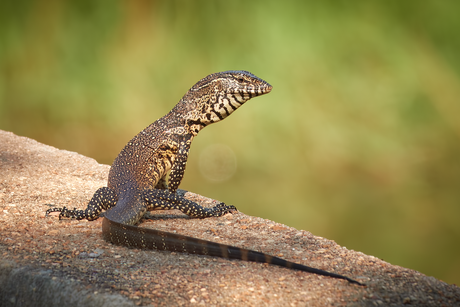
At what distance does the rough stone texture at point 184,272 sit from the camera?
297 centimetres

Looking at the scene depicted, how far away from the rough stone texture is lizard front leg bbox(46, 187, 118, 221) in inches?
3.3

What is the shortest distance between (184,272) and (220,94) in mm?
2366

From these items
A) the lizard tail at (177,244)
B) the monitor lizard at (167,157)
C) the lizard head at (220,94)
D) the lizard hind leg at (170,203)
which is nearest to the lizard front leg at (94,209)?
the monitor lizard at (167,157)

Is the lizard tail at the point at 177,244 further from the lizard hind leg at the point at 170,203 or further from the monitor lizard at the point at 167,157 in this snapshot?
the lizard hind leg at the point at 170,203

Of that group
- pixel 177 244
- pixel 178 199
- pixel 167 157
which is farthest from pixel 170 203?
pixel 177 244

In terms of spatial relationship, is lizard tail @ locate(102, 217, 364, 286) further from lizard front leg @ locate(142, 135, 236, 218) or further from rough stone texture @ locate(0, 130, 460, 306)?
lizard front leg @ locate(142, 135, 236, 218)

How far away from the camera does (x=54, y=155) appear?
6.86 meters

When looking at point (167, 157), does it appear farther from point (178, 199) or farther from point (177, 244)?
point (177, 244)

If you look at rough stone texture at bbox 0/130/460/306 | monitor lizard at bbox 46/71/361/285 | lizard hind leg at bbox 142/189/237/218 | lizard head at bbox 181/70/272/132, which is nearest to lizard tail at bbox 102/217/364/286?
rough stone texture at bbox 0/130/460/306

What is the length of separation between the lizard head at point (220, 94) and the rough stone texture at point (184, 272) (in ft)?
4.01

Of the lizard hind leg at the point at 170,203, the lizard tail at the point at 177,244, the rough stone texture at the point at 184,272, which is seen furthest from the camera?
the lizard hind leg at the point at 170,203

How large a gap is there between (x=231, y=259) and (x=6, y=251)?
1.84 meters

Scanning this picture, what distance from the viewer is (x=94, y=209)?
179 inches

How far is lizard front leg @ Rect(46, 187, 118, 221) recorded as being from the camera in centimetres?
454
